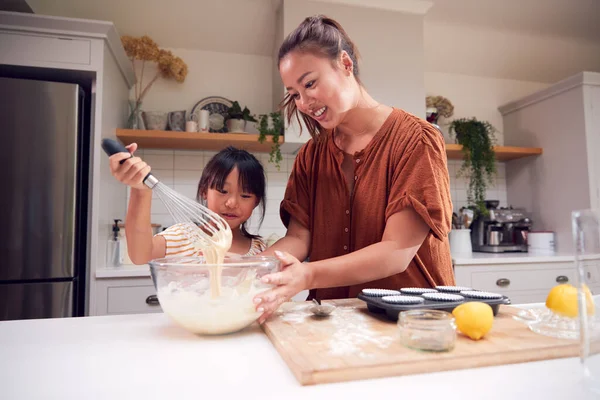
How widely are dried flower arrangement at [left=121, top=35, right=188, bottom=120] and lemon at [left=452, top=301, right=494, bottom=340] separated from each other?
6.99 ft

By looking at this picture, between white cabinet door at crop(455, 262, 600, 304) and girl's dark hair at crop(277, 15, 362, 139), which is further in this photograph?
white cabinet door at crop(455, 262, 600, 304)

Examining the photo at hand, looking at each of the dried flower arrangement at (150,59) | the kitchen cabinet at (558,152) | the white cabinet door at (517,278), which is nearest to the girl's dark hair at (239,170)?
the dried flower arrangement at (150,59)

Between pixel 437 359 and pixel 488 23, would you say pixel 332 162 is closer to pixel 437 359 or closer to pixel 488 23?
pixel 437 359

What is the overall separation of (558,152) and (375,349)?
2.59 meters

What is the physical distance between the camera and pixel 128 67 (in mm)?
2229

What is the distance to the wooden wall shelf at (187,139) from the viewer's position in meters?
2.11

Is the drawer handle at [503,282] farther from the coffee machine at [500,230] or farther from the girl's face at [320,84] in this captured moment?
the girl's face at [320,84]

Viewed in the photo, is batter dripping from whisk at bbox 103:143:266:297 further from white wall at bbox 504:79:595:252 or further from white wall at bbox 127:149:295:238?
white wall at bbox 504:79:595:252

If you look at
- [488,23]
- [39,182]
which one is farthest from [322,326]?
[488,23]

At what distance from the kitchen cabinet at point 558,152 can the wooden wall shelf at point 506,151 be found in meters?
0.07

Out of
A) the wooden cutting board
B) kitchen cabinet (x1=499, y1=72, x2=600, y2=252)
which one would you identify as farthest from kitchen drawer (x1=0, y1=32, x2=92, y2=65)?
kitchen cabinet (x1=499, y1=72, x2=600, y2=252)

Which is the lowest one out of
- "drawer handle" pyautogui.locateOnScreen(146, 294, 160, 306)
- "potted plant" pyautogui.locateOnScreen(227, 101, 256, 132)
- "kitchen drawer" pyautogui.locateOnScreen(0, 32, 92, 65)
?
"drawer handle" pyautogui.locateOnScreen(146, 294, 160, 306)

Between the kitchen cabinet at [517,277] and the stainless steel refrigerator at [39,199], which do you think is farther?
the kitchen cabinet at [517,277]

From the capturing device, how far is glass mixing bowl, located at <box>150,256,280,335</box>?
64 centimetres
